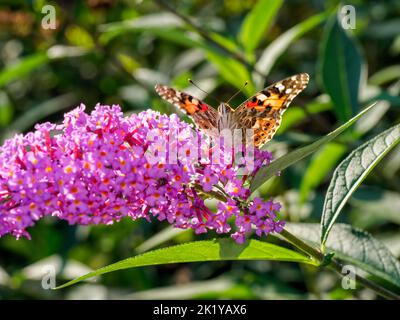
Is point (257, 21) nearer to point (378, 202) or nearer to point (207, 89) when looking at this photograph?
point (207, 89)

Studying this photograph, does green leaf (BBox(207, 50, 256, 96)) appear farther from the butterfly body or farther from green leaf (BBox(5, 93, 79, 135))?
green leaf (BBox(5, 93, 79, 135))

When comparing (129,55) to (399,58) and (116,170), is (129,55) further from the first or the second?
(116,170)

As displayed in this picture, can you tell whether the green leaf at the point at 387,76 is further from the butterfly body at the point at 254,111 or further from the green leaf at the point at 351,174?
the green leaf at the point at 351,174

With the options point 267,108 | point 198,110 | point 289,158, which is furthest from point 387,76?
point 289,158

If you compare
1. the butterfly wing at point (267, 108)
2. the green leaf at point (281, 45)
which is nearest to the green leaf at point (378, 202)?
the green leaf at point (281, 45)

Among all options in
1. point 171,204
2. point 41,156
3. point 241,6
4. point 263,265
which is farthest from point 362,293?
point 241,6

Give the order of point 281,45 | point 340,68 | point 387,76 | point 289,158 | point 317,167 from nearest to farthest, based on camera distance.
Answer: point 289,158 → point 340,68 → point 317,167 → point 281,45 → point 387,76

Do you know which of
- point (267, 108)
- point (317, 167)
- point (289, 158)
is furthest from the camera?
point (317, 167)
